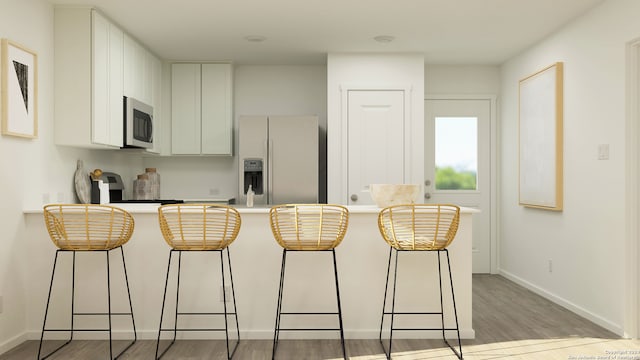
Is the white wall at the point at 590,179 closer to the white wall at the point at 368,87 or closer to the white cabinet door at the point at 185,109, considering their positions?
the white wall at the point at 368,87

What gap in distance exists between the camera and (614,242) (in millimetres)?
3781

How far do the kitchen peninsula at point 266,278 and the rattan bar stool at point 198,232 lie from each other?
0.37ft

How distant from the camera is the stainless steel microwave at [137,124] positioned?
466 centimetres

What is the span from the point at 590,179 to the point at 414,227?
1.95m

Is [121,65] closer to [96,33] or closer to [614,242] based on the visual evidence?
[96,33]

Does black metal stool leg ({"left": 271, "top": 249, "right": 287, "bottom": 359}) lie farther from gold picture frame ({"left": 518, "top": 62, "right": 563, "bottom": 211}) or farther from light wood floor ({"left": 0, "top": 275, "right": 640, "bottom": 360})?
gold picture frame ({"left": 518, "top": 62, "right": 563, "bottom": 211})

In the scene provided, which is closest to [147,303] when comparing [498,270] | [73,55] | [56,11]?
[73,55]

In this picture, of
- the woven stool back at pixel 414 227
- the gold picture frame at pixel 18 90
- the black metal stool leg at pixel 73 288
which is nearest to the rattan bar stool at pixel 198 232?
the black metal stool leg at pixel 73 288

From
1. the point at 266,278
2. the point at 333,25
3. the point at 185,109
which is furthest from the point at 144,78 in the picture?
the point at 266,278

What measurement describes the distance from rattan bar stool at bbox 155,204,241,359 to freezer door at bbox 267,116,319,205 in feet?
6.44

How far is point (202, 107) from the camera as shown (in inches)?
228

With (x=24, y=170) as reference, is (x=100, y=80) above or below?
above

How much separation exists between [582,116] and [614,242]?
109 centimetres

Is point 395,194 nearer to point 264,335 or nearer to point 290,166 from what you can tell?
point 264,335
